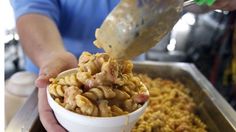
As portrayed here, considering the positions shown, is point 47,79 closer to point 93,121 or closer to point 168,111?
point 93,121

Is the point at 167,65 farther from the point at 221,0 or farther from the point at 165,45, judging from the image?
the point at 165,45

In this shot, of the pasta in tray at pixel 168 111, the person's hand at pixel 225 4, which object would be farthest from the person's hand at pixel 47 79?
the person's hand at pixel 225 4

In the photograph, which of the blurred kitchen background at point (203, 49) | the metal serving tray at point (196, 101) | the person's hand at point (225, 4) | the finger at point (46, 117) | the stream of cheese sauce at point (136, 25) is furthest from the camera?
the blurred kitchen background at point (203, 49)

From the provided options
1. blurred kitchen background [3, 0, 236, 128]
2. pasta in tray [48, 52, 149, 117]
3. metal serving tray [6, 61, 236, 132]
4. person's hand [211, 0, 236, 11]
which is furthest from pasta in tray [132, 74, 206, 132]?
blurred kitchen background [3, 0, 236, 128]

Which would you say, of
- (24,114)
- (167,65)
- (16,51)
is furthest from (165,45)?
(24,114)

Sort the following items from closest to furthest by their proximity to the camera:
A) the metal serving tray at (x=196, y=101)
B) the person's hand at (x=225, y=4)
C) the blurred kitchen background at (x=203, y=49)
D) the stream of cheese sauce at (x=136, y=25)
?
the stream of cheese sauce at (x=136, y=25)
the metal serving tray at (x=196, y=101)
the person's hand at (x=225, y=4)
the blurred kitchen background at (x=203, y=49)

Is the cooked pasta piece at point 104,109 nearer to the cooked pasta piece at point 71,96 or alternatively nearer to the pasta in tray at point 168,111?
the cooked pasta piece at point 71,96

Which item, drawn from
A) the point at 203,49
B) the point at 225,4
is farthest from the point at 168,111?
the point at 203,49
